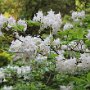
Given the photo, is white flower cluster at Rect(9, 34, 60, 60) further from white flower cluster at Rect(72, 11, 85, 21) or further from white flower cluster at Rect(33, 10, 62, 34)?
white flower cluster at Rect(72, 11, 85, 21)

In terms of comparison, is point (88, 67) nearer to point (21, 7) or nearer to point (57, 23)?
point (57, 23)

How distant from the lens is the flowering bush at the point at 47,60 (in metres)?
2.88

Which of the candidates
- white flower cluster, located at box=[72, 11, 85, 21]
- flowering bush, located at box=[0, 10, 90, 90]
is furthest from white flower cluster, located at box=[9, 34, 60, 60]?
white flower cluster, located at box=[72, 11, 85, 21]

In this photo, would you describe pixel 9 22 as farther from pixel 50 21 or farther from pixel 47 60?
pixel 47 60

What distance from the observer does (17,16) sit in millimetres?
13828

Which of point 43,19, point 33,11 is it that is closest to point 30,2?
point 33,11

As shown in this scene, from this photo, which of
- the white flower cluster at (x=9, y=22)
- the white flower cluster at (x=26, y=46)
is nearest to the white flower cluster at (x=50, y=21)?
the white flower cluster at (x=9, y=22)

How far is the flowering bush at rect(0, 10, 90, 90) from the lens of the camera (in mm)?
2881

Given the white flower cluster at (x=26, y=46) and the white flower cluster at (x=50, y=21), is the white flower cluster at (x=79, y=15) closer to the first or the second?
the white flower cluster at (x=50, y=21)

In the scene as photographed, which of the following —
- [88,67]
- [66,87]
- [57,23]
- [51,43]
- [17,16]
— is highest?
[17,16]

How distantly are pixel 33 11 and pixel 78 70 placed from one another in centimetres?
1096

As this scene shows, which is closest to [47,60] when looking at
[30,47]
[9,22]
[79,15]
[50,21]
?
[30,47]

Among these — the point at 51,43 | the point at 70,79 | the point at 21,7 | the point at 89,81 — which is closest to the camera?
the point at 89,81

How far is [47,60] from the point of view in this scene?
321 cm
